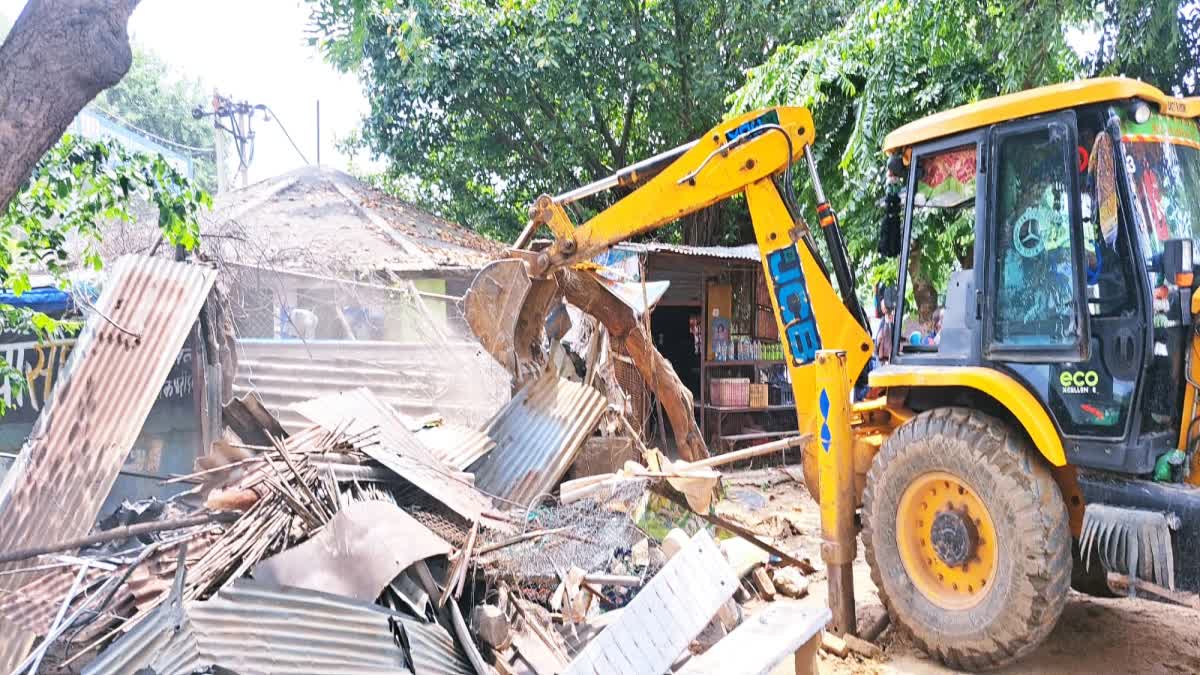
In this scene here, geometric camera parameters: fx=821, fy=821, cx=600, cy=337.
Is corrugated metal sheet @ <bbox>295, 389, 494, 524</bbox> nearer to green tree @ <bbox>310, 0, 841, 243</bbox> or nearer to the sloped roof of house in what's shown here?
the sloped roof of house

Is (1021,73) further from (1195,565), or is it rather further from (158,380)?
(158,380)

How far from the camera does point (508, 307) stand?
5926mm

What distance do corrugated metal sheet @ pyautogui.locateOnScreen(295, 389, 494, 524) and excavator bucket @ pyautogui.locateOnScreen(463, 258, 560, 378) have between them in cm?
91

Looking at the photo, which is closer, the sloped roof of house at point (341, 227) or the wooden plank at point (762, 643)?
the wooden plank at point (762, 643)

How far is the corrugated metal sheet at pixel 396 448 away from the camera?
Answer: 4879 millimetres

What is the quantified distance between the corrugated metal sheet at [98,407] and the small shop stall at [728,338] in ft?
19.2

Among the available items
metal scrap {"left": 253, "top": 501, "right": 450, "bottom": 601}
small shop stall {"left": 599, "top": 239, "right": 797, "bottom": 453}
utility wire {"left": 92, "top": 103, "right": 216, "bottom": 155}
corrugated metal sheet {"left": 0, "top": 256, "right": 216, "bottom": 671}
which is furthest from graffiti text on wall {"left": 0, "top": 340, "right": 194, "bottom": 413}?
utility wire {"left": 92, "top": 103, "right": 216, "bottom": 155}

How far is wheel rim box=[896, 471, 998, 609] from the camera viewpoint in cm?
409

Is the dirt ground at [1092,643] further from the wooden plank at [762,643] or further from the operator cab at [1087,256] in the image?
the operator cab at [1087,256]

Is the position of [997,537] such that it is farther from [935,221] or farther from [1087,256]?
[935,221]

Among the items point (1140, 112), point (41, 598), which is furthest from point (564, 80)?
point (41, 598)

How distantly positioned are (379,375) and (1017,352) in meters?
5.69

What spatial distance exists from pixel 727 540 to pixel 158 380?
4.15m

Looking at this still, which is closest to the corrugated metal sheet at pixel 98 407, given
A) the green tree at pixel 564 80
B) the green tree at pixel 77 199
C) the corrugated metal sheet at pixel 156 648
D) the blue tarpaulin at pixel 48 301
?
the green tree at pixel 77 199
